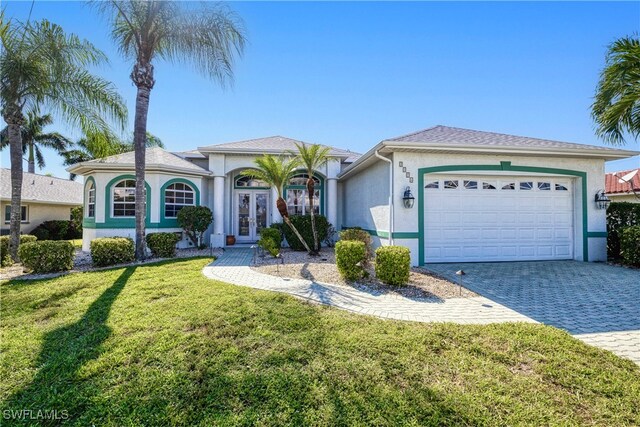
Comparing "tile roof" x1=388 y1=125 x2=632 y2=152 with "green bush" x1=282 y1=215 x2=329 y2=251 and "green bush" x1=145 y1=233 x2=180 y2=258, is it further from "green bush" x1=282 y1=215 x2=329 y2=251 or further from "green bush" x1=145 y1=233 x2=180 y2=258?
"green bush" x1=145 y1=233 x2=180 y2=258

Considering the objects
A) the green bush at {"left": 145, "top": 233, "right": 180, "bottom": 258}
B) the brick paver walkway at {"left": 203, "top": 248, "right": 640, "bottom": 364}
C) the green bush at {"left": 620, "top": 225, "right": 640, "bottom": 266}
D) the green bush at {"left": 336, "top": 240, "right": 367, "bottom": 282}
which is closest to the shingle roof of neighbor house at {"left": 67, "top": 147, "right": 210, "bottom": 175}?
the green bush at {"left": 145, "top": 233, "right": 180, "bottom": 258}

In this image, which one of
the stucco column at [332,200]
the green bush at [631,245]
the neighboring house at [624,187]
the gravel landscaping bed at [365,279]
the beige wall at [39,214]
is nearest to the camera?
the gravel landscaping bed at [365,279]

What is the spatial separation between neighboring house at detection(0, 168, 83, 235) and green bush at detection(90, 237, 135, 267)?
44.6 ft

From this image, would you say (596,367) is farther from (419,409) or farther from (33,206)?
(33,206)

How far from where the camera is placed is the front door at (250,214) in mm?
15633

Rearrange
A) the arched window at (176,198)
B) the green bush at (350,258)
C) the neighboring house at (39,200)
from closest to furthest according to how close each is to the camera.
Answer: the green bush at (350,258) → the arched window at (176,198) → the neighboring house at (39,200)

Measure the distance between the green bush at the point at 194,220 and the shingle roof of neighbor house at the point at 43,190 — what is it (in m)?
12.7

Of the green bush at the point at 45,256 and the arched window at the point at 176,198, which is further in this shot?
the arched window at the point at 176,198

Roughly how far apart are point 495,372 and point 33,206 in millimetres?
26918

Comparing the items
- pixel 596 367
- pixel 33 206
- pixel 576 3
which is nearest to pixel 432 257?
pixel 596 367

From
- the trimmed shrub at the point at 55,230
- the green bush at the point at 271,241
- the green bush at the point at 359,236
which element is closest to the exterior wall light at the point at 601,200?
the green bush at the point at 359,236

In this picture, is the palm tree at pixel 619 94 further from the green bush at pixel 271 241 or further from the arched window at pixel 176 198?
the arched window at pixel 176 198

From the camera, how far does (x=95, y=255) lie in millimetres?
9320

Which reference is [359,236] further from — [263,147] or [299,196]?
[263,147]
